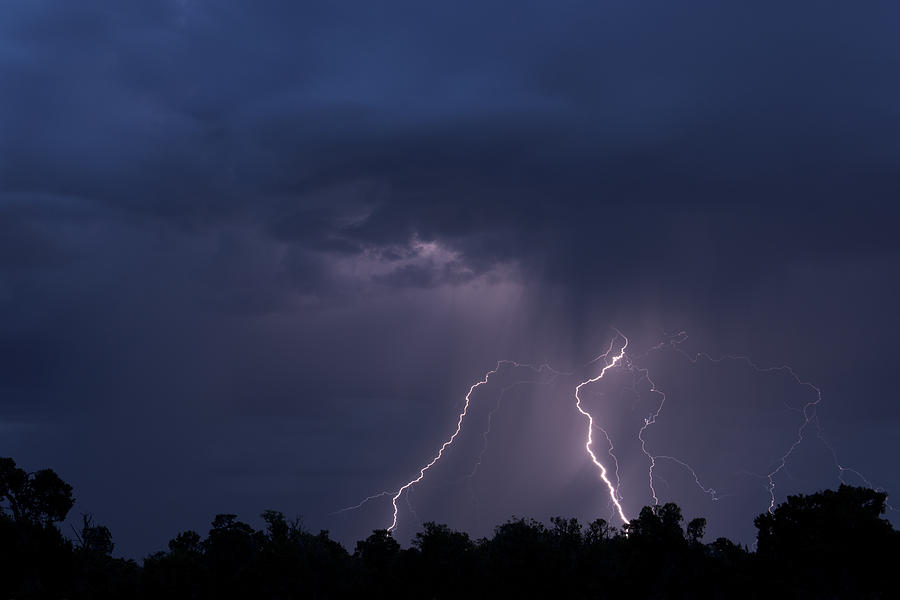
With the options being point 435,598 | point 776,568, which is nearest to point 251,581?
point 435,598

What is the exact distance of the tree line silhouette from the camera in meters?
57.7

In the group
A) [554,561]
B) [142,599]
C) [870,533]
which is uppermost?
[870,533]

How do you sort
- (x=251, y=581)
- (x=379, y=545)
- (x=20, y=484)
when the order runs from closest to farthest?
(x=251, y=581) < (x=379, y=545) < (x=20, y=484)

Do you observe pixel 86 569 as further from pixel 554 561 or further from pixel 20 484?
pixel 554 561

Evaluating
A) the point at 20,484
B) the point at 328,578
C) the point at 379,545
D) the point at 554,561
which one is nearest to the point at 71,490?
the point at 20,484

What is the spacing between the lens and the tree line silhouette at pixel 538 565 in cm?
5772

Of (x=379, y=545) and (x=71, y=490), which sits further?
(x=71, y=490)

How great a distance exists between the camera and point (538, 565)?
56.3 metres

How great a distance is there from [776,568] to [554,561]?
17917mm

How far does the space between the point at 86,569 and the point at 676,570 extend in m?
42.0

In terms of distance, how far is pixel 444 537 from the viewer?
62031 millimetres

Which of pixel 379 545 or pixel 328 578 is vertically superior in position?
pixel 379 545

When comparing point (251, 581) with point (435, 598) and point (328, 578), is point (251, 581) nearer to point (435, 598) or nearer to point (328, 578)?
point (328, 578)

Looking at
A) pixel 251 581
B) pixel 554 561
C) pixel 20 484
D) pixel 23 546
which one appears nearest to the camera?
pixel 554 561
